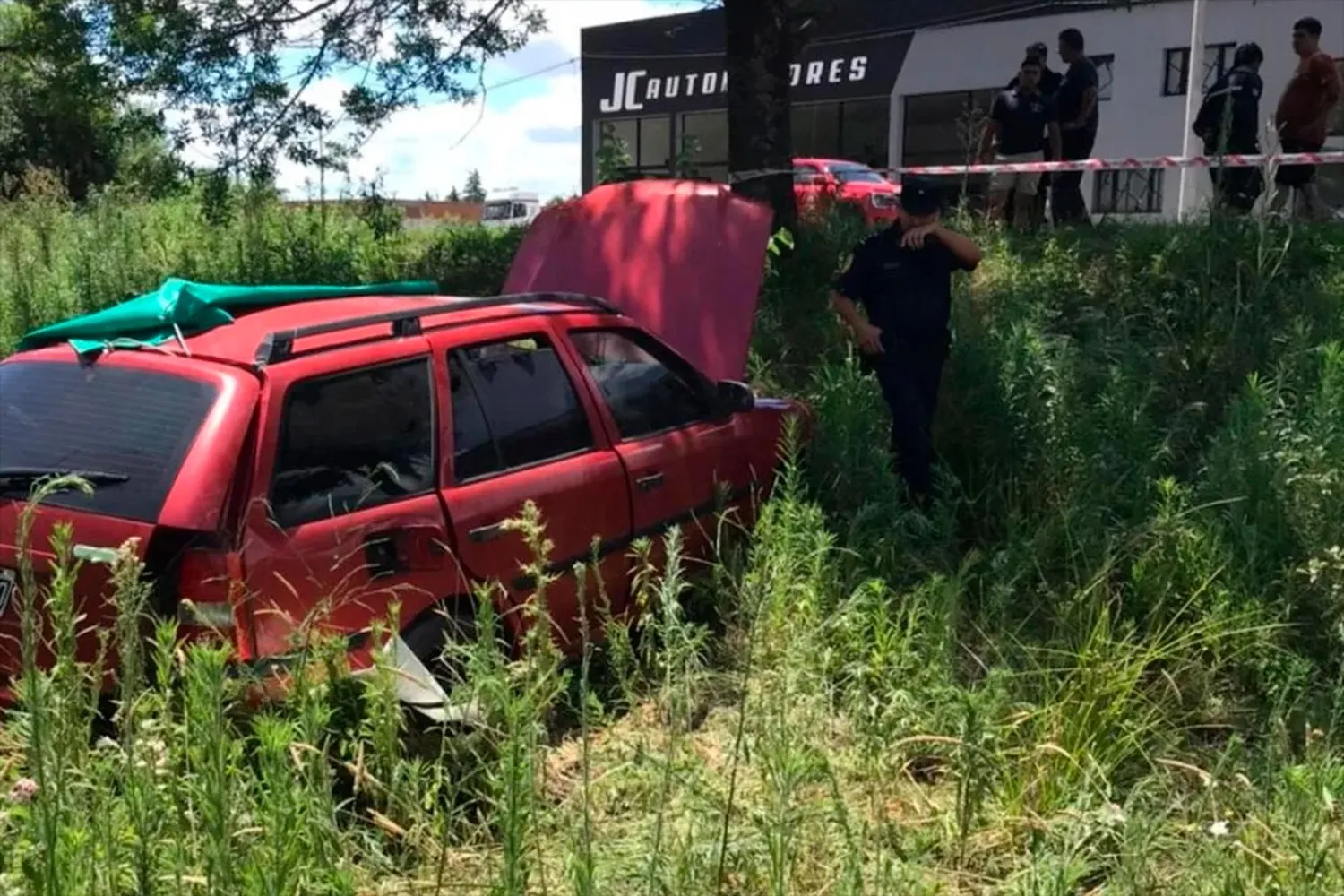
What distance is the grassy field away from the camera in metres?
2.71

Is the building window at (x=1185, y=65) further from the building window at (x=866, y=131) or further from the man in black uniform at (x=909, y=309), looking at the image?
the man in black uniform at (x=909, y=309)

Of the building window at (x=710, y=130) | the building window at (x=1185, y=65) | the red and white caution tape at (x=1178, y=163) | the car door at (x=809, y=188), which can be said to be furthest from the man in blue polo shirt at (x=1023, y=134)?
the building window at (x=710, y=130)

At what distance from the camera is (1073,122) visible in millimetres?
11258

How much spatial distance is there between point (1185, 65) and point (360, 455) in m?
22.7

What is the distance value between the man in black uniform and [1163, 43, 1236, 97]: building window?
18.7 meters

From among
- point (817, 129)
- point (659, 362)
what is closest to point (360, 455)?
point (659, 362)

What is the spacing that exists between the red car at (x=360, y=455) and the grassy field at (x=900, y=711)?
1.05ft

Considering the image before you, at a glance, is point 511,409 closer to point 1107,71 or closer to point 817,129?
point 1107,71

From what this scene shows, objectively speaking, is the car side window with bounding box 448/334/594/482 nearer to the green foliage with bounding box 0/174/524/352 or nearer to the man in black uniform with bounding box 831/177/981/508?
the man in black uniform with bounding box 831/177/981/508

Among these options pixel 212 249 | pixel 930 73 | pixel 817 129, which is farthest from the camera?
pixel 817 129

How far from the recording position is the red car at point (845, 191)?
11.5 m

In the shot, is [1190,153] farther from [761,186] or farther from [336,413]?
[336,413]

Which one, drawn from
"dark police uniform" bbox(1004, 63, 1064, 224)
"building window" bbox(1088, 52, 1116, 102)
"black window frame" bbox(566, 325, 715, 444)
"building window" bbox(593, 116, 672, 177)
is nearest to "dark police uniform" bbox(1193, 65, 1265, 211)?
"dark police uniform" bbox(1004, 63, 1064, 224)

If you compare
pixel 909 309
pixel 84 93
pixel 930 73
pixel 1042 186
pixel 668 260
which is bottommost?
pixel 909 309
